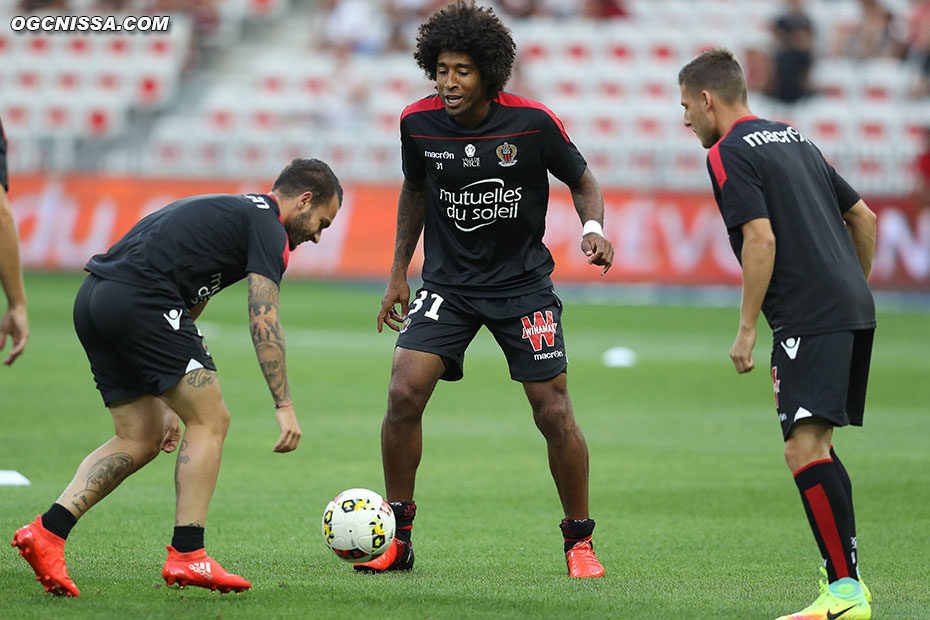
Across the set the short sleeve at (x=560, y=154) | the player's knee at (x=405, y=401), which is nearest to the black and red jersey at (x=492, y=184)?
the short sleeve at (x=560, y=154)

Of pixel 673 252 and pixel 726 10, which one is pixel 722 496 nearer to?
pixel 673 252

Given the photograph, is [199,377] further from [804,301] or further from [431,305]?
[804,301]

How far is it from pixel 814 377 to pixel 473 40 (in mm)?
2473

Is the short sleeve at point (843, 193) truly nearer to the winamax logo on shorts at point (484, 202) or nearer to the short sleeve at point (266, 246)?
the winamax logo on shorts at point (484, 202)

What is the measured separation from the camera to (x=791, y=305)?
19.2 feet

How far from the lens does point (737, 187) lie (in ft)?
18.9

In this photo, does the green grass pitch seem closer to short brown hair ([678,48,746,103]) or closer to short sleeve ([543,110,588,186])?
short sleeve ([543,110,588,186])

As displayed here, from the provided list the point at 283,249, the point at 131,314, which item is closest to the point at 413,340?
the point at 283,249

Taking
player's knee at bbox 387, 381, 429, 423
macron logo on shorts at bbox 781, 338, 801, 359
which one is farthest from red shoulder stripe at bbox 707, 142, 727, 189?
player's knee at bbox 387, 381, 429, 423

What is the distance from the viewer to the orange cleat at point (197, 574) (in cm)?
586

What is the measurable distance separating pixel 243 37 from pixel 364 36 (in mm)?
4276

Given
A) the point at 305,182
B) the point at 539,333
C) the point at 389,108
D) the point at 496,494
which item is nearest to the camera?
the point at 305,182

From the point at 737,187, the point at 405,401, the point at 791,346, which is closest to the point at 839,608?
the point at 791,346

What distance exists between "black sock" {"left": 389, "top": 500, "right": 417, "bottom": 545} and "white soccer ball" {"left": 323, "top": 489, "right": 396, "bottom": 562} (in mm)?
201
